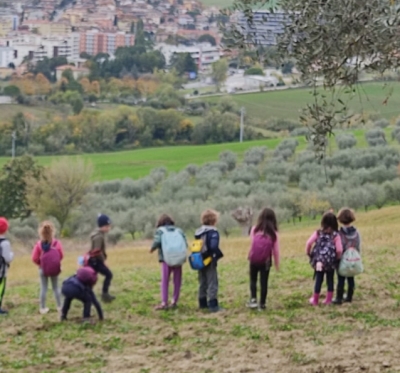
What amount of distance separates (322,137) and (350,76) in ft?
2.62

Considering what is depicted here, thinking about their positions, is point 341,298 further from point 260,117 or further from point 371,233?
point 260,117

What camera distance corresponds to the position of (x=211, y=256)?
11.6m

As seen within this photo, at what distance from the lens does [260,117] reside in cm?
7981

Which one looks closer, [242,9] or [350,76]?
[350,76]

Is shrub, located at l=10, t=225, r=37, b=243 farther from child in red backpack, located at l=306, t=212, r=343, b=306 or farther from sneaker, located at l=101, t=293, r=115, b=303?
child in red backpack, located at l=306, t=212, r=343, b=306

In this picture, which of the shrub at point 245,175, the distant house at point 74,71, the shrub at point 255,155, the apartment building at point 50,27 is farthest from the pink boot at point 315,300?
the apartment building at point 50,27

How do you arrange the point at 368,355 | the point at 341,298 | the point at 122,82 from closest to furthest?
1. the point at 368,355
2. the point at 341,298
3. the point at 122,82

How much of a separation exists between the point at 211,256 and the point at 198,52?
12461 cm

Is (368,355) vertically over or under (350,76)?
under

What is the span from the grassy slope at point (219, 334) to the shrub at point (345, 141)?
41.9 m

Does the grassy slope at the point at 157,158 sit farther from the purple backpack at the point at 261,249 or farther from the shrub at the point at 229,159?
the purple backpack at the point at 261,249

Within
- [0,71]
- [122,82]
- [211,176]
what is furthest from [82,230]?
[0,71]

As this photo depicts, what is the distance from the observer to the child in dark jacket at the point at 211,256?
11.6 meters

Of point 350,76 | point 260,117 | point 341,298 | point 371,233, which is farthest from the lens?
point 260,117
